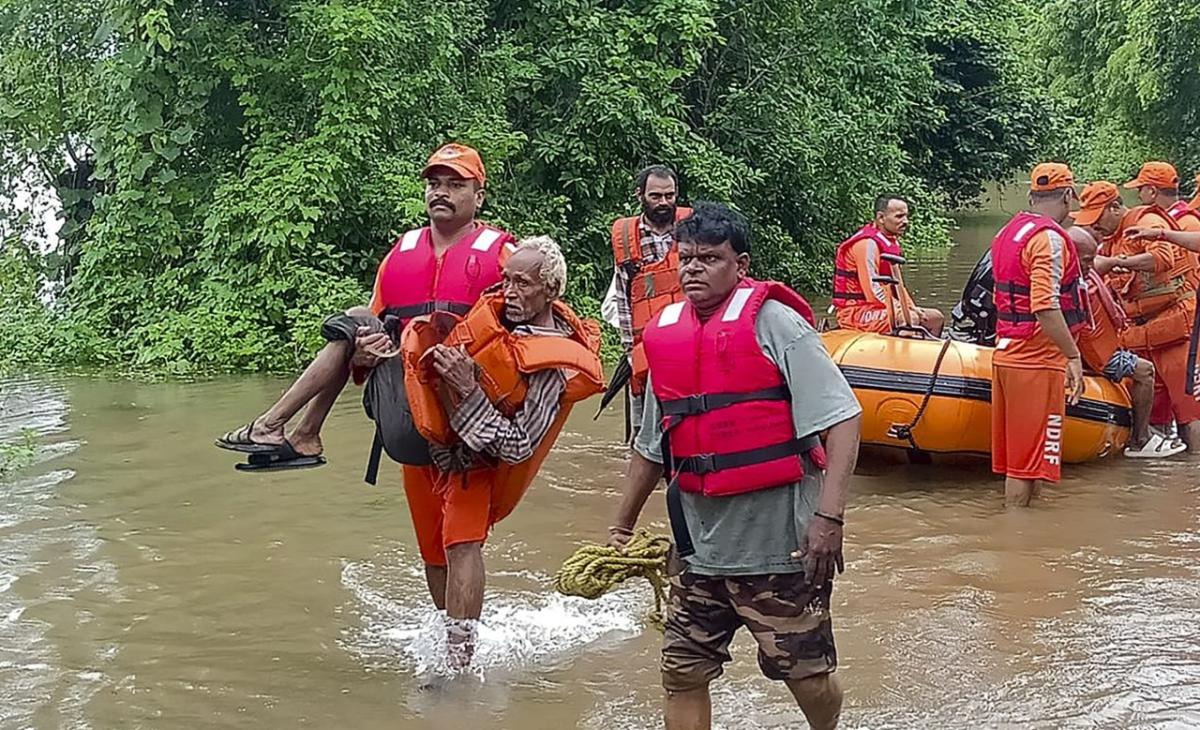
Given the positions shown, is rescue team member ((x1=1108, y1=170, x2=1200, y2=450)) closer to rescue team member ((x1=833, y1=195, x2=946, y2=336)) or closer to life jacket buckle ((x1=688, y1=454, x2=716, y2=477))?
rescue team member ((x1=833, y1=195, x2=946, y2=336))

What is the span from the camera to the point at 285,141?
1293 cm

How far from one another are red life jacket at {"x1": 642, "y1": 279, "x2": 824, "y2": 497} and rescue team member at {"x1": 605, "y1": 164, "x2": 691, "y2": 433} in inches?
134

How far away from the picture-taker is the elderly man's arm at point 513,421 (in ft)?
15.3

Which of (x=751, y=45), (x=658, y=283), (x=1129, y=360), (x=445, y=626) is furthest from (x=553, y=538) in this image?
(x=751, y=45)

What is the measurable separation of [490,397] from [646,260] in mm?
3033

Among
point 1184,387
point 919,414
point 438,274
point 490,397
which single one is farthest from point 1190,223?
point 490,397

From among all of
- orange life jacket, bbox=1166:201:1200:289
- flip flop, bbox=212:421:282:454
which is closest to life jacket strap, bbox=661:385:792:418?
flip flop, bbox=212:421:282:454

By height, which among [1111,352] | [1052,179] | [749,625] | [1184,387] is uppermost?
[1052,179]

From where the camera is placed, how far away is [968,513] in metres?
7.61

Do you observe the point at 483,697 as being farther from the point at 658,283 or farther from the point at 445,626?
the point at 658,283

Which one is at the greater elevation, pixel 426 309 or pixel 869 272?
pixel 426 309

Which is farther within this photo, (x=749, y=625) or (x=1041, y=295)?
(x=1041, y=295)

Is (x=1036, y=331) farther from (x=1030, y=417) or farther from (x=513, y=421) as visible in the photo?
(x=513, y=421)

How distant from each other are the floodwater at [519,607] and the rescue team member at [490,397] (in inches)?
22.4
